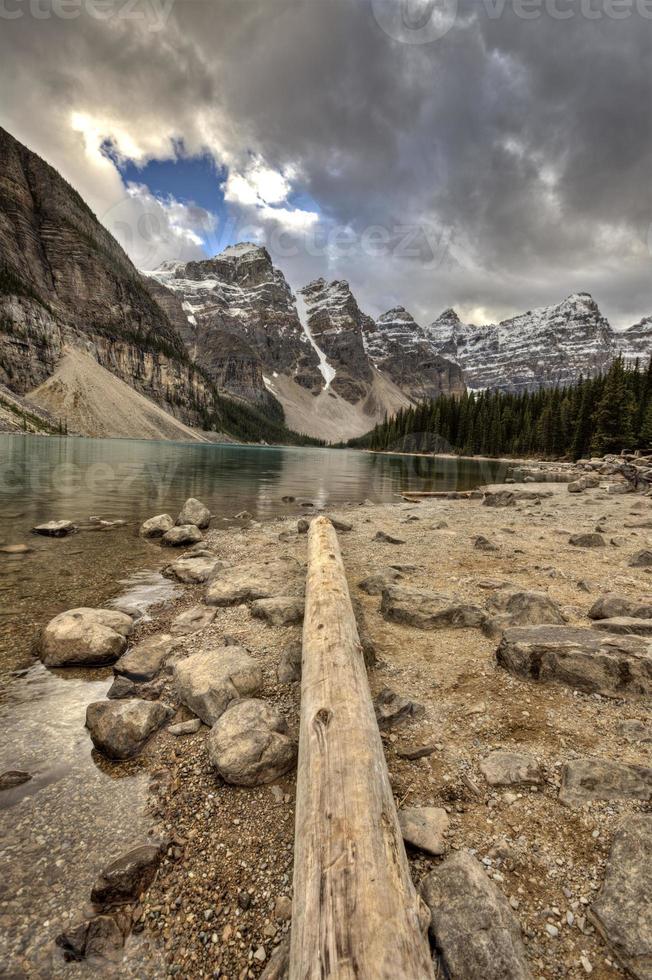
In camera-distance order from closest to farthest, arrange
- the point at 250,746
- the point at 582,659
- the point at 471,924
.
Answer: the point at 471,924 < the point at 250,746 < the point at 582,659

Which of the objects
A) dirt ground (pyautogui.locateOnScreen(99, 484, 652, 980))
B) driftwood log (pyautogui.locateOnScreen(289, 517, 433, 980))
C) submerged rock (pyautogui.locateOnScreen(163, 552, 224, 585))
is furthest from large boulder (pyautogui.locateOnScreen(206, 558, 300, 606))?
driftwood log (pyautogui.locateOnScreen(289, 517, 433, 980))

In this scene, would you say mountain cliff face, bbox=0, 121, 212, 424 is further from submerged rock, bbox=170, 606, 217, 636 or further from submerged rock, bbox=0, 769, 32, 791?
submerged rock, bbox=0, 769, 32, 791

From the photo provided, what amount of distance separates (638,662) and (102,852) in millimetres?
5521

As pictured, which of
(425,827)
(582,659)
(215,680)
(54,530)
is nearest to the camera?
(425,827)

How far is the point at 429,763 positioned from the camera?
382cm

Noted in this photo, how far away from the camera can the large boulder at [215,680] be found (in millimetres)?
4746

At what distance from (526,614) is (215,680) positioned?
455cm

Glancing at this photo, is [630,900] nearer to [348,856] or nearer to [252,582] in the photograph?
[348,856]

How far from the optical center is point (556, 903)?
2514mm

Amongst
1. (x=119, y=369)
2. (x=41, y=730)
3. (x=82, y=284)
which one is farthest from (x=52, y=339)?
(x=41, y=730)

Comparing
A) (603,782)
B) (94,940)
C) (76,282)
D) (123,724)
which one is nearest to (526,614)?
(603,782)

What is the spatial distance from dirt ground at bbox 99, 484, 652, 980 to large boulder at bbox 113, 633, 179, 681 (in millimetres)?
448

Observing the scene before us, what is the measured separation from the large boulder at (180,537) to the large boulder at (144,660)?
657cm

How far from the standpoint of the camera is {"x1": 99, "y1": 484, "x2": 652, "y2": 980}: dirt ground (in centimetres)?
244
